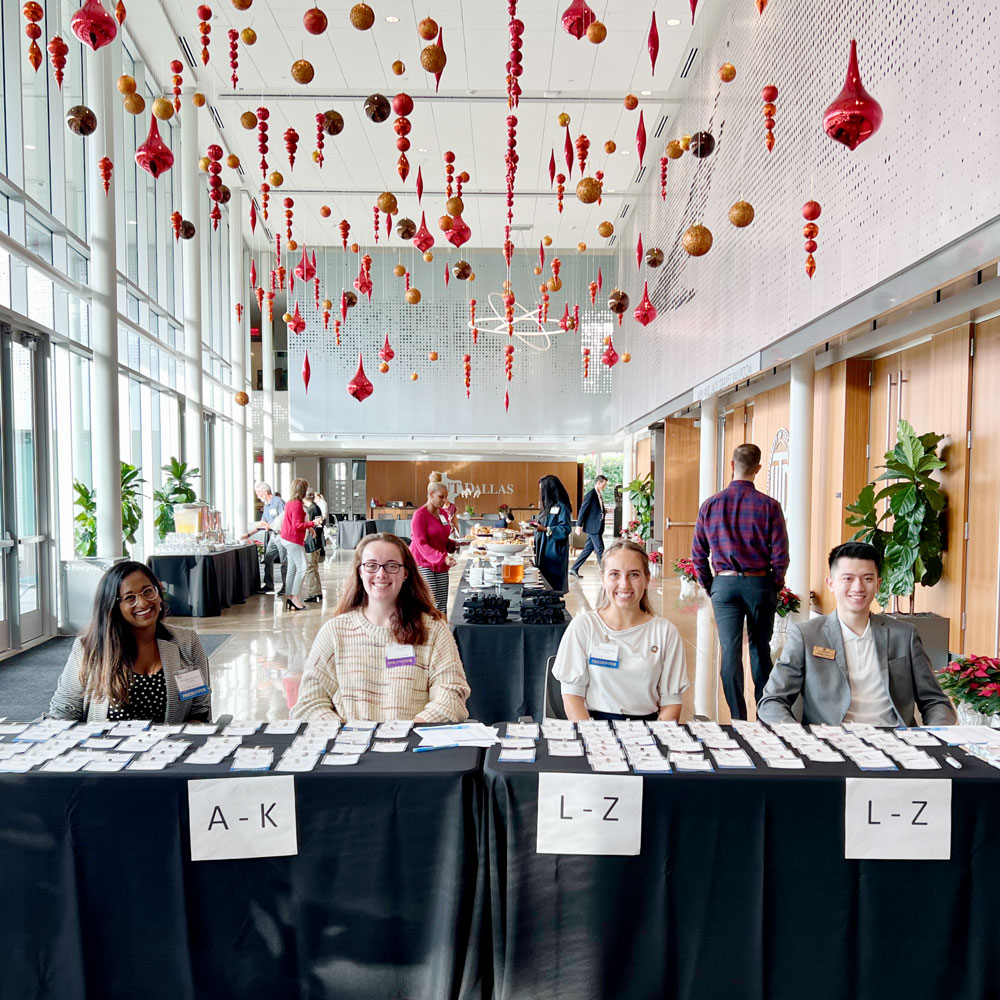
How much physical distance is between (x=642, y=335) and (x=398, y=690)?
1385 cm

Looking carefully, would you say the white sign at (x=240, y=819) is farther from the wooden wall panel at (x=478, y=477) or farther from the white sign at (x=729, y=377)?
the wooden wall panel at (x=478, y=477)

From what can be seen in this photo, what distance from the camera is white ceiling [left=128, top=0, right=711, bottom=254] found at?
9625 mm

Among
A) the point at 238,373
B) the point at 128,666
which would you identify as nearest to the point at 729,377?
the point at 128,666

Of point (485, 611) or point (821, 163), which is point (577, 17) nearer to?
point (485, 611)

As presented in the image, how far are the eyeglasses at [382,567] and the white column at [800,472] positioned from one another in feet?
20.2

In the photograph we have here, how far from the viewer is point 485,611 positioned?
4664 millimetres

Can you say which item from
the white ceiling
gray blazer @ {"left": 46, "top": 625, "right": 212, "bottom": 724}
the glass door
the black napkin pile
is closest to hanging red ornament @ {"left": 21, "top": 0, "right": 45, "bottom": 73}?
gray blazer @ {"left": 46, "top": 625, "right": 212, "bottom": 724}

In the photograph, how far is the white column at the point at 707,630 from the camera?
18.6ft

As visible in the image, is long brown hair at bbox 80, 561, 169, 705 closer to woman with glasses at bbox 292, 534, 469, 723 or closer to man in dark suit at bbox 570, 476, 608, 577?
woman with glasses at bbox 292, 534, 469, 723

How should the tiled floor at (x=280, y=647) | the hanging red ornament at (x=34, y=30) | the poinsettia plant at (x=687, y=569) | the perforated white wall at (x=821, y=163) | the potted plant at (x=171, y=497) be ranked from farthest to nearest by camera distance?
the potted plant at (x=171, y=497)
the poinsettia plant at (x=687, y=569)
the tiled floor at (x=280, y=647)
the perforated white wall at (x=821, y=163)
the hanging red ornament at (x=34, y=30)

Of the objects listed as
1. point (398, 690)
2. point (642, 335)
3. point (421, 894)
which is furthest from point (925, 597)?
point (642, 335)

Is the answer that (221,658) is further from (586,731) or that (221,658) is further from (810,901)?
(810,901)

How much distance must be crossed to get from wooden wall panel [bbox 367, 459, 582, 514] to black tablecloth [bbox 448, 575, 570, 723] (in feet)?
65.1

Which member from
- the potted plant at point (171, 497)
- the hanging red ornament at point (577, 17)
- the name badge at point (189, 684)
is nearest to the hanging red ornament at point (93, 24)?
the hanging red ornament at point (577, 17)
